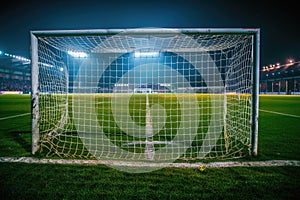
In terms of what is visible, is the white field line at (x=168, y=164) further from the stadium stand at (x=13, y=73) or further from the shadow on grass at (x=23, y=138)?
the stadium stand at (x=13, y=73)

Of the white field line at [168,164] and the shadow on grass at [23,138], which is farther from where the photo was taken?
the shadow on grass at [23,138]

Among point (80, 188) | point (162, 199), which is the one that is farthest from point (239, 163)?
point (80, 188)

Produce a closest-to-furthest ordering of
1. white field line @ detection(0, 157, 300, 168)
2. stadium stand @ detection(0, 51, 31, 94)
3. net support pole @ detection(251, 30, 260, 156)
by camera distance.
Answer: white field line @ detection(0, 157, 300, 168)
net support pole @ detection(251, 30, 260, 156)
stadium stand @ detection(0, 51, 31, 94)

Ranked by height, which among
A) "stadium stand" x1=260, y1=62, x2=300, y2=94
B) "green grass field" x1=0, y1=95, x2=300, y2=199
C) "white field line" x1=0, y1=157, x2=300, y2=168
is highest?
"stadium stand" x1=260, y1=62, x2=300, y2=94

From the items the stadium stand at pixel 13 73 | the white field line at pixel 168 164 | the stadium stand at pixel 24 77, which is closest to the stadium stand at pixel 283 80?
the stadium stand at pixel 24 77

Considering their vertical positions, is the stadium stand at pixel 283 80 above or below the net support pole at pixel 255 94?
above

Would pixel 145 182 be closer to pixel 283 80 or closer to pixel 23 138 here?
pixel 23 138

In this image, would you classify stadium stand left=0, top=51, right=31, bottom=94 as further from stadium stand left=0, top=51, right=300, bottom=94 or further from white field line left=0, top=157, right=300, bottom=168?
white field line left=0, top=157, right=300, bottom=168

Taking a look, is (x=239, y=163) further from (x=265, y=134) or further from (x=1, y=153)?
(x=1, y=153)

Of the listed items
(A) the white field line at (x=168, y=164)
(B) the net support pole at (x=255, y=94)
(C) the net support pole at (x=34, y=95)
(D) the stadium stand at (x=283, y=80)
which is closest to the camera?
(A) the white field line at (x=168, y=164)

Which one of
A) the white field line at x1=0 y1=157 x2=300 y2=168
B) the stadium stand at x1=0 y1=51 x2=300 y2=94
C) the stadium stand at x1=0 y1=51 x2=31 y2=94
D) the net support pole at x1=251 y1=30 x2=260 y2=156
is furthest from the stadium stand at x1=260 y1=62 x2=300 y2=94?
the stadium stand at x1=0 y1=51 x2=31 y2=94

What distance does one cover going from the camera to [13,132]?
12.8 ft

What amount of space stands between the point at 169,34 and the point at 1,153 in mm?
3103

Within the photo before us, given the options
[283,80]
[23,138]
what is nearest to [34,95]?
[23,138]
